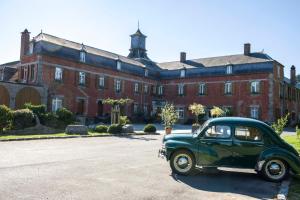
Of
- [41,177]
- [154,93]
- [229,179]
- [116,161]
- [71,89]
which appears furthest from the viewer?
[154,93]

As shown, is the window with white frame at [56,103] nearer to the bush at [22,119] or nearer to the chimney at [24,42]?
the chimney at [24,42]

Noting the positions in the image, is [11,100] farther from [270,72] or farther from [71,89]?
[270,72]

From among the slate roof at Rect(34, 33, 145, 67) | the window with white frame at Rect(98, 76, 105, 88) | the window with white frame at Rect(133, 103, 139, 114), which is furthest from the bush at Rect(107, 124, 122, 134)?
the window with white frame at Rect(133, 103, 139, 114)

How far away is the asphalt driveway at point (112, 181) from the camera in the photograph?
633 cm

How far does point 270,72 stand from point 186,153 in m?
31.2

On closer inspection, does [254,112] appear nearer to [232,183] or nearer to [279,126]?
[279,126]

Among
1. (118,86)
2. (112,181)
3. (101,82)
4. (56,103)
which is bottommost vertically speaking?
(112,181)

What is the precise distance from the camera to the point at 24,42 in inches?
1310

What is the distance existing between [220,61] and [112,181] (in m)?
37.7

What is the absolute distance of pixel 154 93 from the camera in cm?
4659

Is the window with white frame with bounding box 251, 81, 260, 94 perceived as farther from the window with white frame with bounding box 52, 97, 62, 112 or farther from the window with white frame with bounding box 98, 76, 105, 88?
the window with white frame with bounding box 52, 97, 62, 112

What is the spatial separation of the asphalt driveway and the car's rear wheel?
31 centimetres

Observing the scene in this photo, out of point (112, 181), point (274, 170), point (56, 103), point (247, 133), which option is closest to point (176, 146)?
point (247, 133)

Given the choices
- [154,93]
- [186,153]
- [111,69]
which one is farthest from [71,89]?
[186,153]
